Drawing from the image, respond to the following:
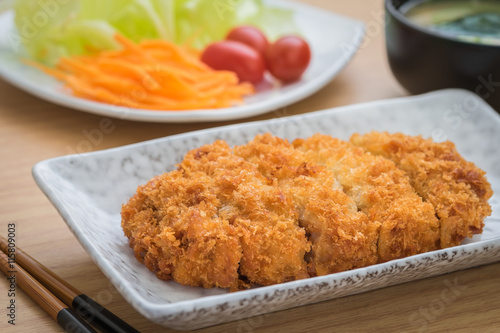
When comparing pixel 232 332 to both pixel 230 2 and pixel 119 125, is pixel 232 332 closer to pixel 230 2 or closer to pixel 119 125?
pixel 119 125

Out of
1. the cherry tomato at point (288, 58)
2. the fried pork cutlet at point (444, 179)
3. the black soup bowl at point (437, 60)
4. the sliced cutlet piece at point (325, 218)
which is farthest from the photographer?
the cherry tomato at point (288, 58)

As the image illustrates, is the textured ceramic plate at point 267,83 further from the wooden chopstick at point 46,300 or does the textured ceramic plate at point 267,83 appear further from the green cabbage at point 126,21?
the wooden chopstick at point 46,300

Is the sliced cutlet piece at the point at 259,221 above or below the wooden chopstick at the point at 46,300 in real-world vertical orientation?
above

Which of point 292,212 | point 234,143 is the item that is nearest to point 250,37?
point 234,143

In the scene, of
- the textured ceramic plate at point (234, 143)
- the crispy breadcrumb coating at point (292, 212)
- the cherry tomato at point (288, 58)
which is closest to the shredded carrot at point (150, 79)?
the cherry tomato at point (288, 58)

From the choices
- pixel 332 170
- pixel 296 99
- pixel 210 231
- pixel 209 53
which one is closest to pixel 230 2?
pixel 209 53

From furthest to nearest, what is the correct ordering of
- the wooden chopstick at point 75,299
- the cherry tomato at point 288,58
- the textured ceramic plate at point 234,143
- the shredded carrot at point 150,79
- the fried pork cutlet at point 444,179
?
the cherry tomato at point 288,58 < the shredded carrot at point 150,79 < the fried pork cutlet at point 444,179 < the wooden chopstick at point 75,299 < the textured ceramic plate at point 234,143
